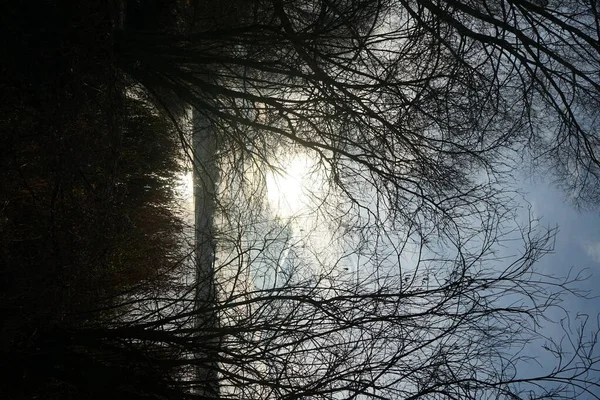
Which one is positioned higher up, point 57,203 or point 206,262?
point 57,203

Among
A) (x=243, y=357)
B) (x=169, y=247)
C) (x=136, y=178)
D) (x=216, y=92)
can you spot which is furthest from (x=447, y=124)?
(x=136, y=178)

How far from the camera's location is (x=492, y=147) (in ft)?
19.7

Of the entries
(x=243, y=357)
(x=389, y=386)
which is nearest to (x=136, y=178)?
(x=243, y=357)

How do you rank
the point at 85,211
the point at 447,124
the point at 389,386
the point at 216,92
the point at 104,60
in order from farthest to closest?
the point at 216,92 < the point at 447,124 < the point at 85,211 < the point at 104,60 < the point at 389,386

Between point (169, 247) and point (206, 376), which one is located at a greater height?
point (169, 247)

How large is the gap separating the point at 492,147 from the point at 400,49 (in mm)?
1783

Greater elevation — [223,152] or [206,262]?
[223,152]

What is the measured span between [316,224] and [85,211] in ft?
10.1

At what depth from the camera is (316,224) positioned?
6680mm

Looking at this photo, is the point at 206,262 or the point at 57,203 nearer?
the point at 206,262

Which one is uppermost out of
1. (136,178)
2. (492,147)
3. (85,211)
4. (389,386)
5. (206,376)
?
(136,178)


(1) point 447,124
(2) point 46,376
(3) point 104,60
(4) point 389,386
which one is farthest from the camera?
(1) point 447,124

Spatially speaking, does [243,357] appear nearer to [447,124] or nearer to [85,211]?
[85,211]

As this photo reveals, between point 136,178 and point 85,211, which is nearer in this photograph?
point 85,211
